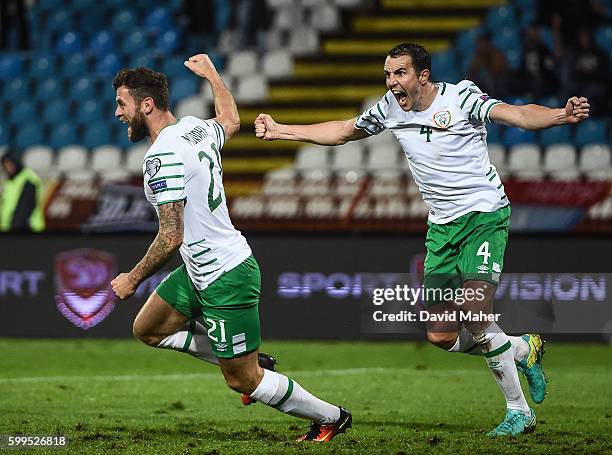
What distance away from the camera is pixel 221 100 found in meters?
6.98

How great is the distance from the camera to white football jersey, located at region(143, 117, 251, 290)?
6090 millimetres

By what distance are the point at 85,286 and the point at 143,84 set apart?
550 centimetres

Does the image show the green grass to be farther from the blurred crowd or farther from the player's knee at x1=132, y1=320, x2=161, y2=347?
the blurred crowd

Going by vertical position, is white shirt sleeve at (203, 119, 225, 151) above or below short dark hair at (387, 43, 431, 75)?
below

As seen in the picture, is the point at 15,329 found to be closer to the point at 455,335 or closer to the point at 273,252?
the point at 273,252

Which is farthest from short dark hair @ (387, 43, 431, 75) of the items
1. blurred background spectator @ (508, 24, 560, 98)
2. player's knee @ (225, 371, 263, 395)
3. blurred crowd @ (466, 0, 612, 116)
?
blurred background spectator @ (508, 24, 560, 98)

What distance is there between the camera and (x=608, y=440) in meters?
6.64

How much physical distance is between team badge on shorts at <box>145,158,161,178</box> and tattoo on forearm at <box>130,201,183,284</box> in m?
0.18

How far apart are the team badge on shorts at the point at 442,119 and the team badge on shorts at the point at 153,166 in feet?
5.63

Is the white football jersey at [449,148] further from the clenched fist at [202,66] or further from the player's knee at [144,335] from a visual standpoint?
the player's knee at [144,335]

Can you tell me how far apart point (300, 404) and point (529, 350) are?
1.62m

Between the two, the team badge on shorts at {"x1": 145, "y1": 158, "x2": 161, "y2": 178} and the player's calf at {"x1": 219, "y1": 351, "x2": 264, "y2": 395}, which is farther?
the player's calf at {"x1": 219, "y1": 351, "x2": 264, "y2": 395}

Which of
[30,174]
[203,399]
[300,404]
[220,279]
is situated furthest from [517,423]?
[30,174]

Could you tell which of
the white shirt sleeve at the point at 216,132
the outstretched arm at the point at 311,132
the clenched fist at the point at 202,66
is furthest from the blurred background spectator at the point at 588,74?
the white shirt sleeve at the point at 216,132
